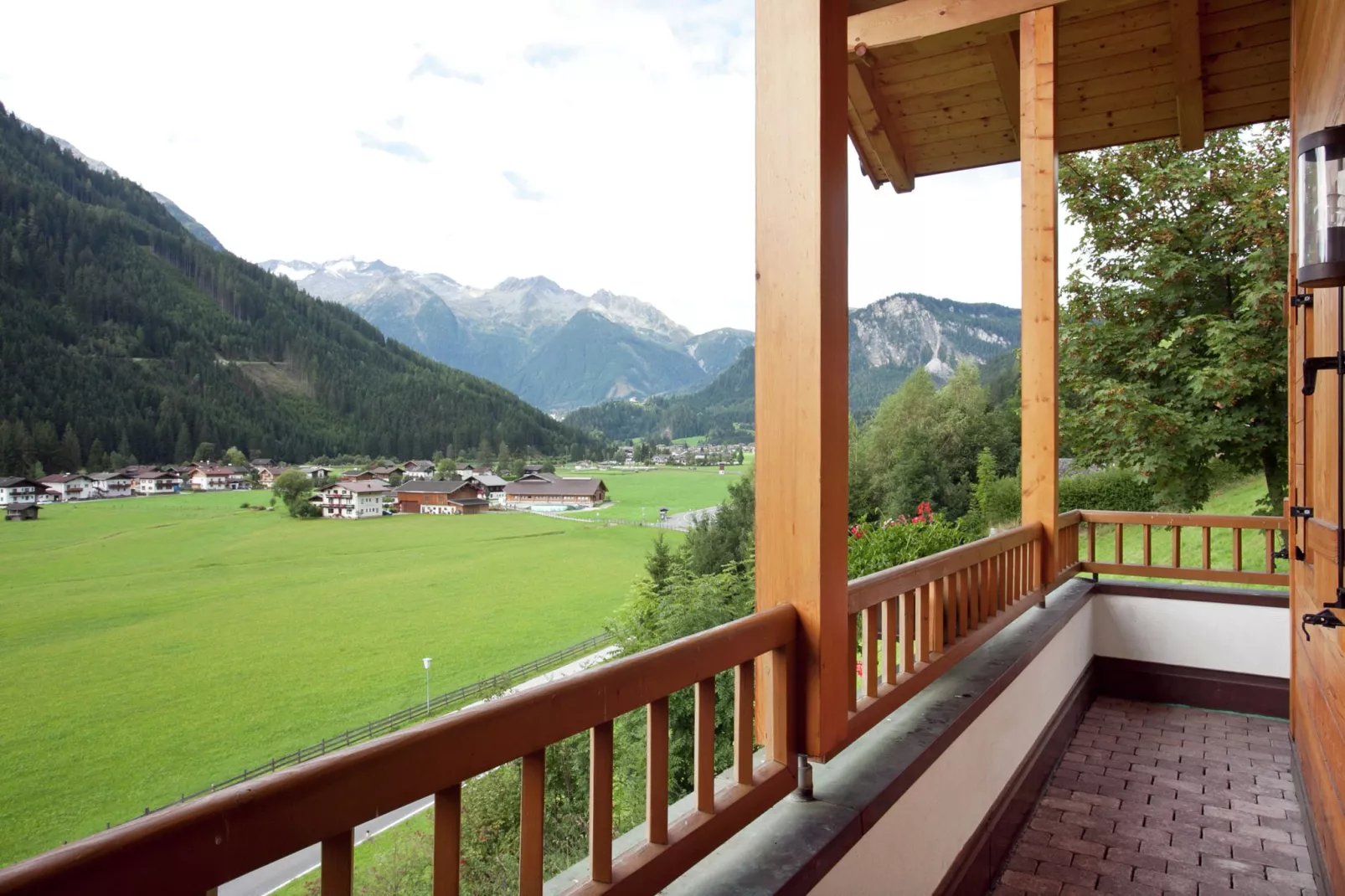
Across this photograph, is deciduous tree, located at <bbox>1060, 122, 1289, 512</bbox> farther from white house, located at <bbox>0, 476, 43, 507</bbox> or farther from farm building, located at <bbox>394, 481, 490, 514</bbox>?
white house, located at <bbox>0, 476, 43, 507</bbox>

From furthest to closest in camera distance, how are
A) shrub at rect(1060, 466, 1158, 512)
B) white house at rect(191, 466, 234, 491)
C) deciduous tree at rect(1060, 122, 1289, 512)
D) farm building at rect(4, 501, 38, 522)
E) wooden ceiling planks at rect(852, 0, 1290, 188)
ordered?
shrub at rect(1060, 466, 1158, 512), deciduous tree at rect(1060, 122, 1289, 512), wooden ceiling planks at rect(852, 0, 1290, 188), white house at rect(191, 466, 234, 491), farm building at rect(4, 501, 38, 522)

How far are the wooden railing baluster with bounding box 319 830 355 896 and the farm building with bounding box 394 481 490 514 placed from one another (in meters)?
3.34

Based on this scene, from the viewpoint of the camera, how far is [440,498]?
422 centimetres

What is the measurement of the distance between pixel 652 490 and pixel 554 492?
60.4 inches

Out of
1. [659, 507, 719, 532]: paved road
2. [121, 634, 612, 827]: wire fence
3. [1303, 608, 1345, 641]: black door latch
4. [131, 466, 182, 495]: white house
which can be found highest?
[131, 466, 182, 495]: white house

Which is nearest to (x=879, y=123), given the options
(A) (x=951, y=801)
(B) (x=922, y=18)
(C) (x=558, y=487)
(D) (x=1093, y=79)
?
(B) (x=922, y=18)

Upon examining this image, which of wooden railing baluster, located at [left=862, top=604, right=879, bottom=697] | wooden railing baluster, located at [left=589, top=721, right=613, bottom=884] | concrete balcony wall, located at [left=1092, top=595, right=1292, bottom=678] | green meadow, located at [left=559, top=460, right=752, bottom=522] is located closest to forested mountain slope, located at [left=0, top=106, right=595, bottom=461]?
green meadow, located at [left=559, top=460, right=752, bottom=522]

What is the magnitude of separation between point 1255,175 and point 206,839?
34.3ft

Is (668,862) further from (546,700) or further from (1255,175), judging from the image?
(1255,175)

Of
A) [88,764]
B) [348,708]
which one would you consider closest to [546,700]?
[88,764]

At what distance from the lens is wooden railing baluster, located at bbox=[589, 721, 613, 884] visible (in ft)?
3.37

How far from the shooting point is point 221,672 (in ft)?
11.3

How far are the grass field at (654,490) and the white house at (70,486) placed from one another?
303cm

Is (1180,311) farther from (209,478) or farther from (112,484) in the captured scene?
(112,484)
